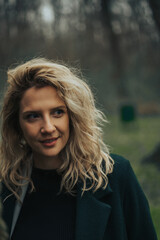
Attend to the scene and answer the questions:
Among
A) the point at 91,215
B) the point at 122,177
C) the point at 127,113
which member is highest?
the point at 122,177

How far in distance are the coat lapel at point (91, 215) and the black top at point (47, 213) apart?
5 cm

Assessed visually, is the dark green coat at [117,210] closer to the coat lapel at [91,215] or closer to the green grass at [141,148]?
the coat lapel at [91,215]

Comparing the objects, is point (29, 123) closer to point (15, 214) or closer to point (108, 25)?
point (15, 214)

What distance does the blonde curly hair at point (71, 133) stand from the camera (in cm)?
208

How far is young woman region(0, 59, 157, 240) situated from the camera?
2.01 m

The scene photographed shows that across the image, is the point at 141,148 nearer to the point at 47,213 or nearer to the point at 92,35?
the point at 92,35

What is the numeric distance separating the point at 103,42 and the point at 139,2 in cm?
480

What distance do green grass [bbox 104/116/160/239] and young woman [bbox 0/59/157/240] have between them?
0.91 metres

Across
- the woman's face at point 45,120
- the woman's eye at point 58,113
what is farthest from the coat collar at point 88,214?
the woman's eye at point 58,113

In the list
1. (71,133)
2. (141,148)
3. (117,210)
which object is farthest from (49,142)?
(141,148)

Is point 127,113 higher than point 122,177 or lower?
lower

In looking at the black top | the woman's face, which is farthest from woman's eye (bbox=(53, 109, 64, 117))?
the black top

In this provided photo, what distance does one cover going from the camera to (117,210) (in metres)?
2.06

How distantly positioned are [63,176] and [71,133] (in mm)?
266
